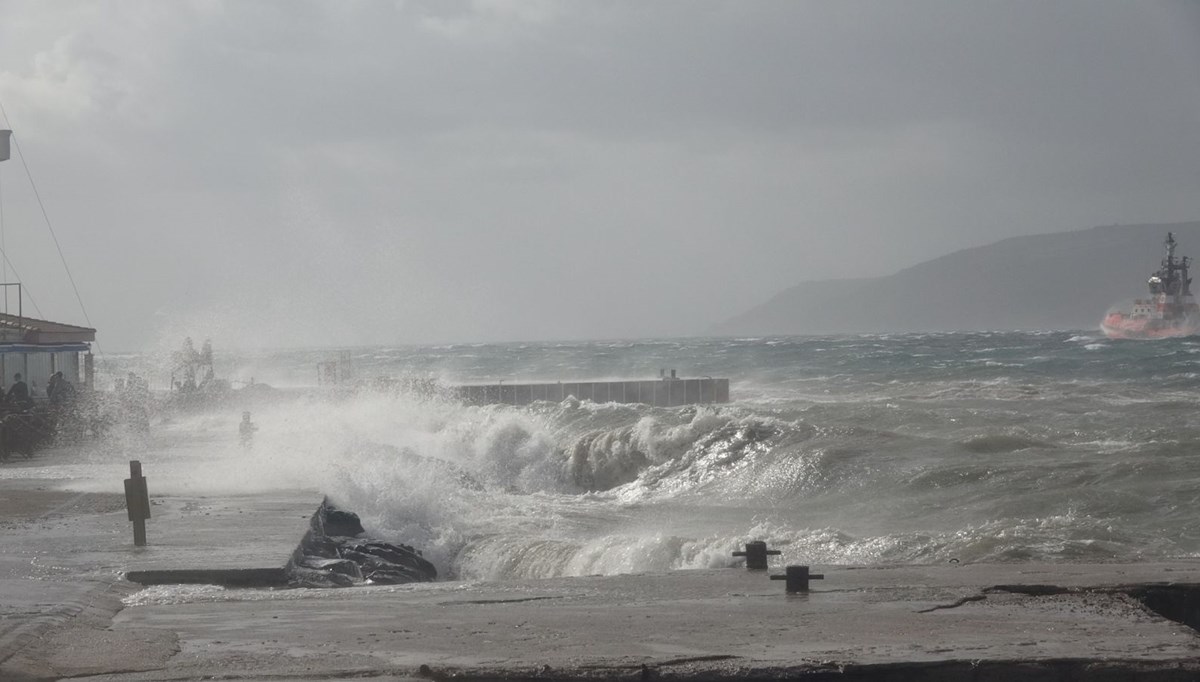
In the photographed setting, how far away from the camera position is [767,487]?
21.2 m

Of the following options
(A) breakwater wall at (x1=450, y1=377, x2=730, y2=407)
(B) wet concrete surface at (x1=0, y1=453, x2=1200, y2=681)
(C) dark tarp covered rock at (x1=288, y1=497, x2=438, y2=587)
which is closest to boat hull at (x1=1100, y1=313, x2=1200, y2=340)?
(A) breakwater wall at (x1=450, y1=377, x2=730, y2=407)

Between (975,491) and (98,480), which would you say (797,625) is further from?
(98,480)

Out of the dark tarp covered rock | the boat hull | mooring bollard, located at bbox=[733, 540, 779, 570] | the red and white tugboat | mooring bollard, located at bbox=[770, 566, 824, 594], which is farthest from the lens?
the red and white tugboat

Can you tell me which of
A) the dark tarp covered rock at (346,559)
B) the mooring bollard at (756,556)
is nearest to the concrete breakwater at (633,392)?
the dark tarp covered rock at (346,559)

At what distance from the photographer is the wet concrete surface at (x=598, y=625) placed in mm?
6574

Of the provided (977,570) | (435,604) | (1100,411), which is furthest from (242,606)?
(1100,411)

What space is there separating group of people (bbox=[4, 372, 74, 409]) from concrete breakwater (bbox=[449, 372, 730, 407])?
43.5 ft

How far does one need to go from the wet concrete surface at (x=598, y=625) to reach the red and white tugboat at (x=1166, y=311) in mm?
95533

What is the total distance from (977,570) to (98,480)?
12535mm

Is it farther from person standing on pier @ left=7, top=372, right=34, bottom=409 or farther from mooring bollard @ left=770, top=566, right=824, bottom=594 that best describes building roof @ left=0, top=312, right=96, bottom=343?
mooring bollard @ left=770, top=566, right=824, bottom=594

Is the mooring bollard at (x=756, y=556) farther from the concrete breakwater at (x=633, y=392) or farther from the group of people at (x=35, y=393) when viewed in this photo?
the concrete breakwater at (x=633, y=392)

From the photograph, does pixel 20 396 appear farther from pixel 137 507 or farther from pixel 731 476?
pixel 137 507

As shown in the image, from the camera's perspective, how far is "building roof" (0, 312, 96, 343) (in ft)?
96.9

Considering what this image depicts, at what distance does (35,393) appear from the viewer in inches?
1210
